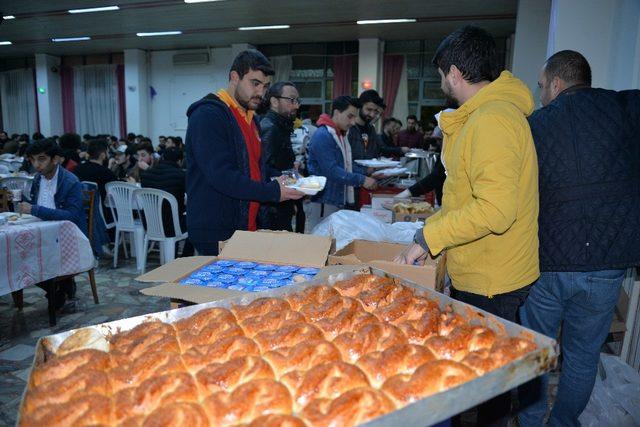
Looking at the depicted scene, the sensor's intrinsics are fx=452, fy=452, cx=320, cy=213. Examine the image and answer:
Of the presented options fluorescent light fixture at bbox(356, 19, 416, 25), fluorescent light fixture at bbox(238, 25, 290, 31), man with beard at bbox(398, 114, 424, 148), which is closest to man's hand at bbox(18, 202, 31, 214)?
man with beard at bbox(398, 114, 424, 148)

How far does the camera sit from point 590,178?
1863mm

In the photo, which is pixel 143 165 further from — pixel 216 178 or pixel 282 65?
pixel 282 65

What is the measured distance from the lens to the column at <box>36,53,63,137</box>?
15.2 m

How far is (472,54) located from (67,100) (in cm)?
1720

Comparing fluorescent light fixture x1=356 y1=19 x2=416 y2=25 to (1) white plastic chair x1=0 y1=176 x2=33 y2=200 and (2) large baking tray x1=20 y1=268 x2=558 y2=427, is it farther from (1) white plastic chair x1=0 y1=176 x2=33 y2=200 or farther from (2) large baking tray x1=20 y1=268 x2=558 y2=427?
(2) large baking tray x1=20 y1=268 x2=558 y2=427

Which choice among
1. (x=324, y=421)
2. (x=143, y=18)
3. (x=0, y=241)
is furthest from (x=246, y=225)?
(x=143, y=18)

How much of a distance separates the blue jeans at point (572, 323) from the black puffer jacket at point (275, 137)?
2390 millimetres

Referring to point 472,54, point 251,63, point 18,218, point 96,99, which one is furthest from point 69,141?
point 96,99

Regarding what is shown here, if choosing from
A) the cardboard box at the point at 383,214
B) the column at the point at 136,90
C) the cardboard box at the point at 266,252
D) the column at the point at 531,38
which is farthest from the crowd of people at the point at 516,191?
the column at the point at 136,90

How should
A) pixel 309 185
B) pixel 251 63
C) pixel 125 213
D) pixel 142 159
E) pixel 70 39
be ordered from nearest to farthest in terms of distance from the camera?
pixel 251 63
pixel 309 185
pixel 125 213
pixel 142 159
pixel 70 39

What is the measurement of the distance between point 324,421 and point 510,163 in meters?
1.01

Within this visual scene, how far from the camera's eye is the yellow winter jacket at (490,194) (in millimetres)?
1491

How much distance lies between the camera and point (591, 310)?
1.99 m

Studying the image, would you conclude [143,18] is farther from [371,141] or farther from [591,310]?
[591,310]
